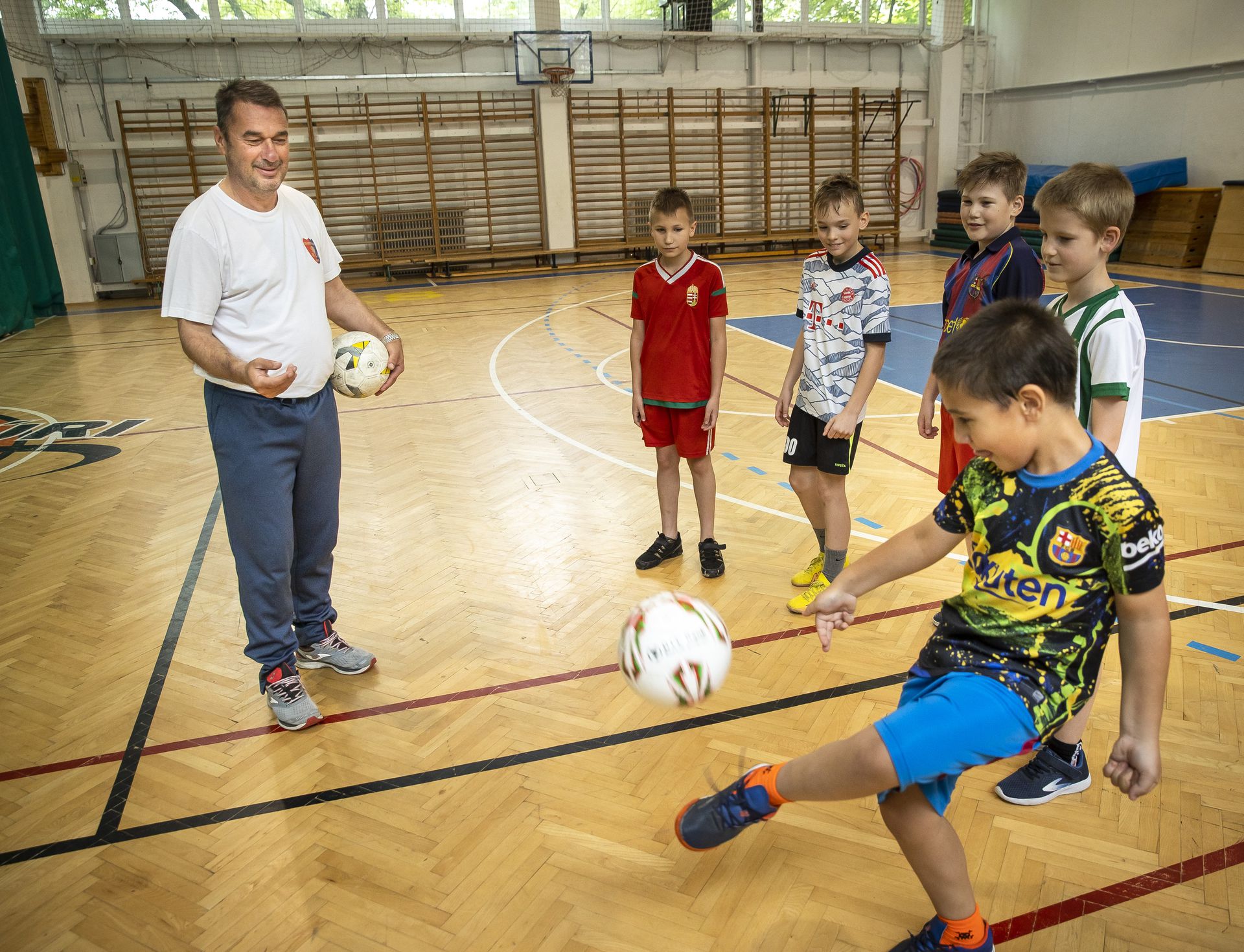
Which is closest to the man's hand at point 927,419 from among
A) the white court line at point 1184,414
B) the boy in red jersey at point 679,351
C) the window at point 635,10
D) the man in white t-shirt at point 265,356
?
the boy in red jersey at point 679,351

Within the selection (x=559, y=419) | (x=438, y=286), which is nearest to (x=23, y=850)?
(x=559, y=419)

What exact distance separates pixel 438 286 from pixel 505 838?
12.8m

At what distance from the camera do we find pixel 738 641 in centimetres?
334

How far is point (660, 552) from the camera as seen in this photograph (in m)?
4.02

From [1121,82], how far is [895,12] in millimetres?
4560

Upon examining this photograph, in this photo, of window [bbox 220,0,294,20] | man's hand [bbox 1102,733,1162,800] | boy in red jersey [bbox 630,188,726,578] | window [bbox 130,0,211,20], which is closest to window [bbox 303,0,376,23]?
window [bbox 220,0,294,20]

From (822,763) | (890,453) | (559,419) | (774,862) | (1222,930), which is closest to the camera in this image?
(822,763)

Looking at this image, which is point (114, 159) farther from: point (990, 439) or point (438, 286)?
point (990, 439)

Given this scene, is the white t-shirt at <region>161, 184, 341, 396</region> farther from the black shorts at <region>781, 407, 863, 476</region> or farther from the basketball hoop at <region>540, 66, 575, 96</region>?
the basketball hoop at <region>540, 66, 575, 96</region>

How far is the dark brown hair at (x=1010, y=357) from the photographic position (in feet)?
5.16

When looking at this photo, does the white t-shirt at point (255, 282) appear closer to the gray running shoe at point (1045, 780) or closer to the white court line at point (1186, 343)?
the gray running shoe at point (1045, 780)

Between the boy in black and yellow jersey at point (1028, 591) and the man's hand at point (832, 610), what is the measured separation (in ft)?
0.69

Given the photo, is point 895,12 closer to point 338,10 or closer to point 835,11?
point 835,11

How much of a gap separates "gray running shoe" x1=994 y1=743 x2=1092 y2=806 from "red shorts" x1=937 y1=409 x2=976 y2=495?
93 centimetres
